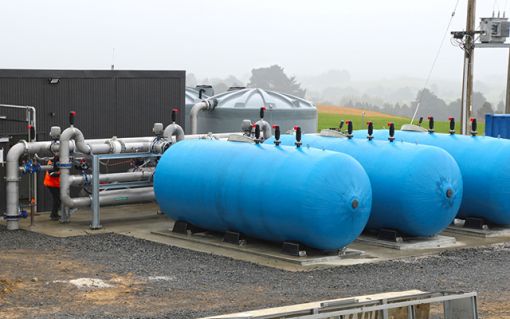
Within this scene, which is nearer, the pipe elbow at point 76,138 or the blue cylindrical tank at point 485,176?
the blue cylindrical tank at point 485,176

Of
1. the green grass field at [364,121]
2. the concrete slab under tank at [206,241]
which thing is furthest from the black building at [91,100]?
the green grass field at [364,121]

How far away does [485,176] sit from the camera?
2081cm

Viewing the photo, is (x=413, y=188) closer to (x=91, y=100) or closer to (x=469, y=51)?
(x=91, y=100)

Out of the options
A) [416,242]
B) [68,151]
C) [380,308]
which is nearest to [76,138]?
[68,151]

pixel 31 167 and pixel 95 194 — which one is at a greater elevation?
pixel 31 167

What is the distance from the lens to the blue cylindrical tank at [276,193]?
17.3 meters

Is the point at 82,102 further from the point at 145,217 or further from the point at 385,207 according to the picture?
the point at 385,207

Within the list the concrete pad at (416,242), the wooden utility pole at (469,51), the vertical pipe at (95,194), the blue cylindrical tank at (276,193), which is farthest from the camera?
the wooden utility pole at (469,51)

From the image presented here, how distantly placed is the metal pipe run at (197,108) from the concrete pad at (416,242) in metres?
9.09

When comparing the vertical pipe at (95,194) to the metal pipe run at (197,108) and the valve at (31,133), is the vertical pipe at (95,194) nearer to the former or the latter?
the valve at (31,133)

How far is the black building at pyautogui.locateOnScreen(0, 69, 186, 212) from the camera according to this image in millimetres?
23391

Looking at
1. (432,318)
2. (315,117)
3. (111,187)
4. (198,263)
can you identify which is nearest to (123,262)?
(198,263)

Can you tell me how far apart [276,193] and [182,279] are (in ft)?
8.55

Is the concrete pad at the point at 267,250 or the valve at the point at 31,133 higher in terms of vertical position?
the valve at the point at 31,133
